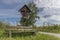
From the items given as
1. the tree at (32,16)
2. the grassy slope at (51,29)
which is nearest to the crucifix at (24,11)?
the tree at (32,16)

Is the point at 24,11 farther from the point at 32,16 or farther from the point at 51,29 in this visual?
the point at 51,29

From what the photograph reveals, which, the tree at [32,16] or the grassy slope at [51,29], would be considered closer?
the tree at [32,16]

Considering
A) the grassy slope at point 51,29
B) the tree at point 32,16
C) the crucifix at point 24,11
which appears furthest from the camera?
the grassy slope at point 51,29

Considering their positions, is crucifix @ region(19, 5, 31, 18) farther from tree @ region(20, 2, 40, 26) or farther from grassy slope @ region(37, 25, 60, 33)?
grassy slope @ region(37, 25, 60, 33)

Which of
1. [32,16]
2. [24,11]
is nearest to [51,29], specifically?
[32,16]

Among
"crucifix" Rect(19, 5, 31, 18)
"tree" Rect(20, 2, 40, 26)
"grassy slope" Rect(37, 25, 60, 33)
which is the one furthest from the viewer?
"grassy slope" Rect(37, 25, 60, 33)

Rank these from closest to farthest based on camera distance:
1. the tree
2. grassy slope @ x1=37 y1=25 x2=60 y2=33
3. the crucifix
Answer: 1. the crucifix
2. the tree
3. grassy slope @ x1=37 y1=25 x2=60 y2=33

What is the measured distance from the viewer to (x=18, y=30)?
18.2m

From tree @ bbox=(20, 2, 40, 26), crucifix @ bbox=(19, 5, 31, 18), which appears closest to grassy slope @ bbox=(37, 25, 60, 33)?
tree @ bbox=(20, 2, 40, 26)

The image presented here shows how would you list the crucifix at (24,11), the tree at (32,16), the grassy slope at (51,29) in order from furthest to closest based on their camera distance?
the grassy slope at (51,29)
the tree at (32,16)
the crucifix at (24,11)

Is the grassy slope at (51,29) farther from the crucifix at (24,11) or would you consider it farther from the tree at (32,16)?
the crucifix at (24,11)

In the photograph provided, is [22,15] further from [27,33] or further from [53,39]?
[53,39]

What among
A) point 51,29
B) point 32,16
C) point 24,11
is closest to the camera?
point 24,11

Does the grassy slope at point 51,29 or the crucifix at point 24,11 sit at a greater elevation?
the crucifix at point 24,11
